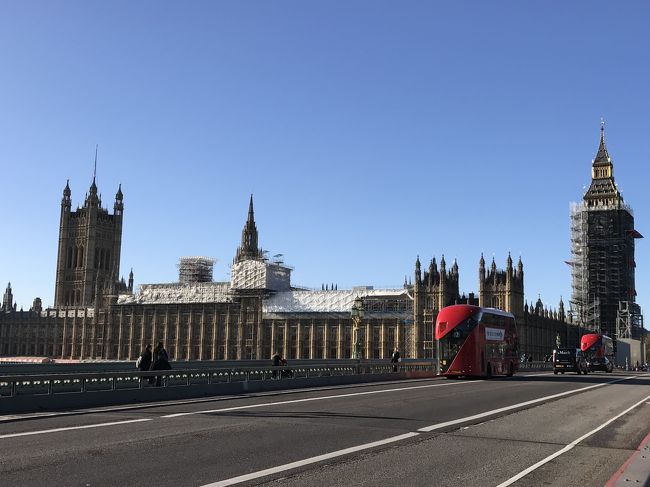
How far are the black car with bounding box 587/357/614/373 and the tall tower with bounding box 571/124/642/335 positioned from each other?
39655 mm

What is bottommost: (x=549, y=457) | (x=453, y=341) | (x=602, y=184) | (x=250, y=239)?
(x=549, y=457)

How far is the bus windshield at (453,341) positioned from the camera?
122ft

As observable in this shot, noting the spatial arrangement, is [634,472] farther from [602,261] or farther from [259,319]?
[602,261]

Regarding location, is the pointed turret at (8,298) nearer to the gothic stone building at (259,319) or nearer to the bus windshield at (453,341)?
the gothic stone building at (259,319)

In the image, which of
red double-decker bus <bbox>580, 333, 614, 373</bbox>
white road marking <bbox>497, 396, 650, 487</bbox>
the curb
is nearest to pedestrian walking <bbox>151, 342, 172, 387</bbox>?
white road marking <bbox>497, 396, 650, 487</bbox>

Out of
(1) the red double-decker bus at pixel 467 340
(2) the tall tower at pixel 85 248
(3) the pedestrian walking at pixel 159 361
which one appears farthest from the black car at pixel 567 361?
(2) the tall tower at pixel 85 248

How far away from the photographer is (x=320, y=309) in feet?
359

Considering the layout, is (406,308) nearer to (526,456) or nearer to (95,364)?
(95,364)

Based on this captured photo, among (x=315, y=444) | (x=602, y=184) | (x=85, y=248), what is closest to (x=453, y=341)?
(x=315, y=444)

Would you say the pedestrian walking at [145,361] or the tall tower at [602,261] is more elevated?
the tall tower at [602,261]

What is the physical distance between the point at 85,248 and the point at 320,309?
290 feet

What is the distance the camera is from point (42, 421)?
15289 millimetres

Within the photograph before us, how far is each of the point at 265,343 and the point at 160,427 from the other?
99760 millimetres

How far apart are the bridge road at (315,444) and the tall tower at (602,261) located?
93964 mm
